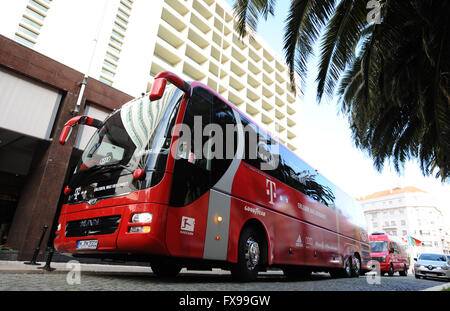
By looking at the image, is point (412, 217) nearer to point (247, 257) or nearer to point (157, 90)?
point (247, 257)

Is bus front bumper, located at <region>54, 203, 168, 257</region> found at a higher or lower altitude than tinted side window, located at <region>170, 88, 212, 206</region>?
lower

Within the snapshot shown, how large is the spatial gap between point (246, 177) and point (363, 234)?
34.5 feet

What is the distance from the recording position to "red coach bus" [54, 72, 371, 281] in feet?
13.3

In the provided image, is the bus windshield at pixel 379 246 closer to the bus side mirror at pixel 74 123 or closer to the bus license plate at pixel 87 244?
the bus side mirror at pixel 74 123

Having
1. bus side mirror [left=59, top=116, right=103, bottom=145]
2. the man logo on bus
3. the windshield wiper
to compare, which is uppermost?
bus side mirror [left=59, top=116, right=103, bottom=145]

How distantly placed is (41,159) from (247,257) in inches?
366

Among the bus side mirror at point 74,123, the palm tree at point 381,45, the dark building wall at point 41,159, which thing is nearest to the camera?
the palm tree at point 381,45

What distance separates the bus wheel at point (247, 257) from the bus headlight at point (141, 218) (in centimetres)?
202

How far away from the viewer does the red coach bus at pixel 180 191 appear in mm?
4039

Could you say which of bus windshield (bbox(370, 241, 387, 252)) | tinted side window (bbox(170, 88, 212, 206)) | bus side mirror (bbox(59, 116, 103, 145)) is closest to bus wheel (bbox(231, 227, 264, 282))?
tinted side window (bbox(170, 88, 212, 206))

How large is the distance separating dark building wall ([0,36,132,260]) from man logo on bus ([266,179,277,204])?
805 centimetres

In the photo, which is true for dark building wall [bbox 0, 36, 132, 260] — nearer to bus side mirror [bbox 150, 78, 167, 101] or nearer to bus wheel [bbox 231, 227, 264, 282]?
bus wheel [bbox 231, 227, 264, 282]

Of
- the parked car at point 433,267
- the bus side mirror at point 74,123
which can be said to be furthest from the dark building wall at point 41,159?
the parked car at point 433,267
